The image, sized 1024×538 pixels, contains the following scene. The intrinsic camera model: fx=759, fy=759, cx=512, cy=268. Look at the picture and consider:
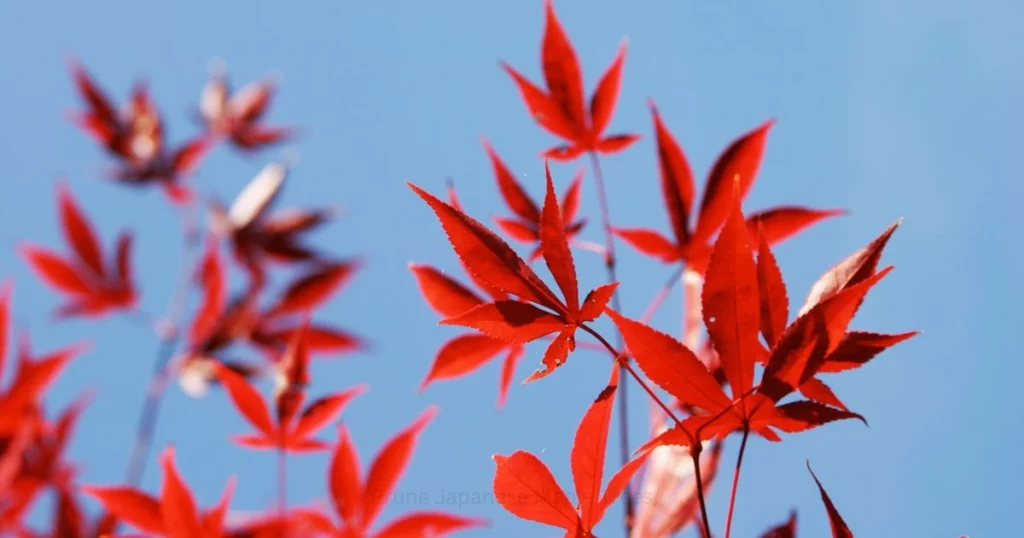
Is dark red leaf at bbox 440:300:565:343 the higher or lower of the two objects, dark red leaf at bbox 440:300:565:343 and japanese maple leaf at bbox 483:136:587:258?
the lower

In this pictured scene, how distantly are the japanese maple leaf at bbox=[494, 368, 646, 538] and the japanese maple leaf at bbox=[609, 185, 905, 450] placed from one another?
0.10ft

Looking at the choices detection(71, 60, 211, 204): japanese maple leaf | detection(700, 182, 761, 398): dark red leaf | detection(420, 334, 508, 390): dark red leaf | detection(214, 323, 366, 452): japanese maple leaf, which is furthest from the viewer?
detection(71, 60, 211, 204): japanese maple leaf

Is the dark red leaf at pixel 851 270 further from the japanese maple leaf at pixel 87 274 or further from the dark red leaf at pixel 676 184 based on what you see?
the japanese maple leaf at pixel 87 274

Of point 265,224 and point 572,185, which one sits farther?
point 265,224

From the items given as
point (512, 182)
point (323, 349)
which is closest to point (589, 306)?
point (512, 182)

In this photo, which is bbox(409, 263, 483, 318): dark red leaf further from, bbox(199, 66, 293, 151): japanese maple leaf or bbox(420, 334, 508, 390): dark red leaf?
bbox(199, 66, 293, 151): japanese maple leaf

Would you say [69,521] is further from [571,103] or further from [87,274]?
[571,103]

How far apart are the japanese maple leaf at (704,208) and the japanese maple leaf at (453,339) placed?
18 centimetres

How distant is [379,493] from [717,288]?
498mm

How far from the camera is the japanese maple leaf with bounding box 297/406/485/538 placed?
2.34 ft

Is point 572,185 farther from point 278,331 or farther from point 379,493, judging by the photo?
point 278,331

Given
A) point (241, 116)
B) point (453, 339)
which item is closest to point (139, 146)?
point (241, 116)

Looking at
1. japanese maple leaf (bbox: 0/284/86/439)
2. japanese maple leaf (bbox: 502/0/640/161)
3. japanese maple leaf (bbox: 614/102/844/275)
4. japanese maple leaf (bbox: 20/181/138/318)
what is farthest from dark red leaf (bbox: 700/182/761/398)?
japanese maple leaf (bbox: 20/181/138/318)

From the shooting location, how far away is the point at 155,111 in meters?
1.46
